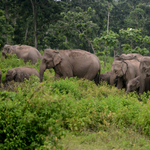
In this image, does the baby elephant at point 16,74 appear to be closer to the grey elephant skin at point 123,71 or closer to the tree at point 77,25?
the grey elephant skin at point 123,71

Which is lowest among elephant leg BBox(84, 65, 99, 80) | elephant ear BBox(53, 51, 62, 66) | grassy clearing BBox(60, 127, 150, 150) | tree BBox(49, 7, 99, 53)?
grassy clearing BBox(60, 127, 150, 150)

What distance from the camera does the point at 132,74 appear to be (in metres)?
10.5

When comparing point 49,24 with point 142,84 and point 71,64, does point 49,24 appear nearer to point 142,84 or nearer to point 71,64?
point 71,64

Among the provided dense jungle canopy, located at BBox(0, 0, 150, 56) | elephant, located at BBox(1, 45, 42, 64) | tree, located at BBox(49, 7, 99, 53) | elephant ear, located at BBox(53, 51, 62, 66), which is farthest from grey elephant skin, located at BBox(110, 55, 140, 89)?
tree, located at BBox(49, 7, 99, 53)

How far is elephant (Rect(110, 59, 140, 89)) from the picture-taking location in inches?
416

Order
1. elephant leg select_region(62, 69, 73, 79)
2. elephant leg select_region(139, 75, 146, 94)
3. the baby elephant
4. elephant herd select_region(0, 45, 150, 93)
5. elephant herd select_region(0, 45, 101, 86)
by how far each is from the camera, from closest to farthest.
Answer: elephant leg select_region(139, 75, 146, 94) < elephant herd select_region(0, 45, 150, 93) < the baby elephant < elephant herd select_region(0, 45, 101, 86) < elephant leg select_region(62, 69, 73, 79)

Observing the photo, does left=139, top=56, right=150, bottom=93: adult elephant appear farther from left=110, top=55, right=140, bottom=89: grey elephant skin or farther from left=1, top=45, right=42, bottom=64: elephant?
left=1, top=45, right=42, bottom=64: elephant

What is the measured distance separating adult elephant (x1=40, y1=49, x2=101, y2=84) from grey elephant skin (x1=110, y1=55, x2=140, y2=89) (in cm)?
119

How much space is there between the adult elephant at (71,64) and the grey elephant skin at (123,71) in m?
1.19

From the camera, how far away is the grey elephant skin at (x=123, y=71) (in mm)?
10555

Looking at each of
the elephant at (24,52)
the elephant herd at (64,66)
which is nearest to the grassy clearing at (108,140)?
the elephant herd at (64,66)

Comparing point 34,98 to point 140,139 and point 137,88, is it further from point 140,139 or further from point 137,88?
point 137,88

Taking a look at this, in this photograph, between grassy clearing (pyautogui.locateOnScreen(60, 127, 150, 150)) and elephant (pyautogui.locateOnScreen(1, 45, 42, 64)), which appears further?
elephant (pyautogui.locateOnScreen(1, 45, 42, 64))

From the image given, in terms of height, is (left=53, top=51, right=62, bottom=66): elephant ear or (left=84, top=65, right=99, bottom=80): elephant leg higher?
(left=53, top=51, right=62, bottom=66): elephant ear
